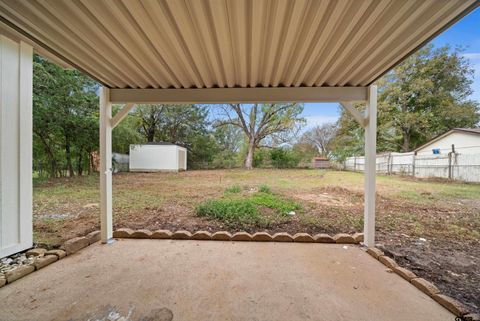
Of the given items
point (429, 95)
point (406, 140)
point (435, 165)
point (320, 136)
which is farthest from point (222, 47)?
point (320, 136)

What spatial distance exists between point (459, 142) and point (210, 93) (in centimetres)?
983

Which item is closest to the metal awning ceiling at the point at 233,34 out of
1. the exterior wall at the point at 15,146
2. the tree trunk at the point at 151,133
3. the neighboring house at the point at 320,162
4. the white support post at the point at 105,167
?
the white support post at the point at 105,167

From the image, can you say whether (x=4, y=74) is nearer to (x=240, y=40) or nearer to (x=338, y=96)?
(x=240, y=40)

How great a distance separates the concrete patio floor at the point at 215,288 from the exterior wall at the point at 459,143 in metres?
6.01

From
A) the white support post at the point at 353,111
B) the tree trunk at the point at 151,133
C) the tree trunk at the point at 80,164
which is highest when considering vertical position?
the tree trunk at the point at 151,133

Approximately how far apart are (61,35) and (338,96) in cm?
273

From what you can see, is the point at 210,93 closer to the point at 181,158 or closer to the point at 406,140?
the point at 181,158

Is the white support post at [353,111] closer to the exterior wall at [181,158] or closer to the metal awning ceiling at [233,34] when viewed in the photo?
the metal awning ceiling at [233,34]

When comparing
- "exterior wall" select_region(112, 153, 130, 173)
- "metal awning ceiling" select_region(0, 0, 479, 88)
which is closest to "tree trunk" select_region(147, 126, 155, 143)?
"exterior wall" select_region(112, 153, 130, 173)

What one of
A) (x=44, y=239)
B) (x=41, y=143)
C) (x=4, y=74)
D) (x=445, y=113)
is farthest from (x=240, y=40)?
(x=445, y=113)

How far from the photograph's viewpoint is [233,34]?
1.51 meters

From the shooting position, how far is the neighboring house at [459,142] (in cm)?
561

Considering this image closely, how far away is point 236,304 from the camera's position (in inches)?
58.8

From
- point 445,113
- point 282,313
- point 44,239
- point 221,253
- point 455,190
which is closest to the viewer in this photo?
point 282,313
